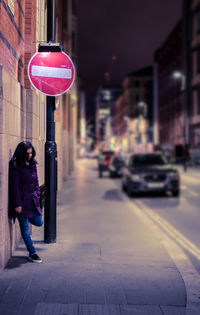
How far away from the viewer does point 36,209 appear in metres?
5.68

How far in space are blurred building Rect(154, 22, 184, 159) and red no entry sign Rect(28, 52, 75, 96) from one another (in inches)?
1859

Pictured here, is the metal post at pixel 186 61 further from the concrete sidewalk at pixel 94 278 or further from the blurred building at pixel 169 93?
the concrete sidewalk at pixel 94 278

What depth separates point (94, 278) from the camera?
502 cm

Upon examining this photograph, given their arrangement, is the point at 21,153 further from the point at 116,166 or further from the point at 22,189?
the point at 116,166

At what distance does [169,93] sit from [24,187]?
Answer: 6275 cm

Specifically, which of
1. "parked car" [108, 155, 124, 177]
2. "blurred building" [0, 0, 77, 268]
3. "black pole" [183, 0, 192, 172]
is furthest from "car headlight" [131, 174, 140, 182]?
"black pole" [183, 0, 192, 172]

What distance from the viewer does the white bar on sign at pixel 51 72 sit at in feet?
18.6

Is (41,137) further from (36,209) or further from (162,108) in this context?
(162,108)

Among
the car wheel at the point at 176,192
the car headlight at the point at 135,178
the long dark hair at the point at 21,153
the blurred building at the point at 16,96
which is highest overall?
the blurred building at the point at 16,96

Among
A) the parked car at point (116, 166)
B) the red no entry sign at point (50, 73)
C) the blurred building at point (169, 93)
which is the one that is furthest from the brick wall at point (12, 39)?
the blurred building at point (169, 93)

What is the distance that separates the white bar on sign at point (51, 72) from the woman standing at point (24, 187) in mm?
1014

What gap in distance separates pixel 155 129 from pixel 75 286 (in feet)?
238

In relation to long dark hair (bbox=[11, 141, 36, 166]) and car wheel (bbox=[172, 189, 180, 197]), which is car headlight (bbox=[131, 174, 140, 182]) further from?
long dark hair (bbox=[11, 141, 36, 166])

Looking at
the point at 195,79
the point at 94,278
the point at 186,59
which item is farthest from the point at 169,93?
the point at 94,278
